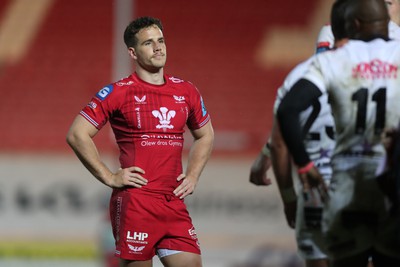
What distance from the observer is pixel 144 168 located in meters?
5.45

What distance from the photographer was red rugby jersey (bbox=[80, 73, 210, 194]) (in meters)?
5.46

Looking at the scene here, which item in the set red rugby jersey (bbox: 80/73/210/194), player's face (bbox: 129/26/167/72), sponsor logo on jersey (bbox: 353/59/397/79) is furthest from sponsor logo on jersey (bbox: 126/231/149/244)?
sponsor logo on jersey (bbox: 353/59/397/79)

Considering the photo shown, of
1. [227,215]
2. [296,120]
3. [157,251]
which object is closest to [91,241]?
[227,215]

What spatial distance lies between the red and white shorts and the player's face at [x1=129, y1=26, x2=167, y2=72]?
75 centimetres

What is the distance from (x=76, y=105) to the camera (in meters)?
12.7

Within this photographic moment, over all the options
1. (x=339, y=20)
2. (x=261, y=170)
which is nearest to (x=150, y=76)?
(x=261, y=170)

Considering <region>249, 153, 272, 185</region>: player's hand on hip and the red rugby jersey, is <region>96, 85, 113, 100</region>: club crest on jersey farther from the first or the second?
<region>249, 153, 272, 185</region>: player's hand on hip

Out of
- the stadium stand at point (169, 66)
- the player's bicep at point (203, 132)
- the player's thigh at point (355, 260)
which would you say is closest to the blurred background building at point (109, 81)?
the stadium stand at point (169, 66)

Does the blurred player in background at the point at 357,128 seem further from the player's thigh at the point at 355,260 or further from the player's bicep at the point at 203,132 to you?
the player's bicep at the point at 203,132

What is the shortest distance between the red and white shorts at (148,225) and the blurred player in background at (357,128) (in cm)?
151

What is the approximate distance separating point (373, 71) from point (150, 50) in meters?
1.89

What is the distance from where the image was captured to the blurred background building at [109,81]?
11.6 metres

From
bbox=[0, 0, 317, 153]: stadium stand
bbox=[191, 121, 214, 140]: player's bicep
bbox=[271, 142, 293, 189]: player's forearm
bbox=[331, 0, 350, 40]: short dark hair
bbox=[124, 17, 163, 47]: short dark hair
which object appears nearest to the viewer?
bbox=[271, 142, 293, 189]: player's forearm

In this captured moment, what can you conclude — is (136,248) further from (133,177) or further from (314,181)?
(314,181)
